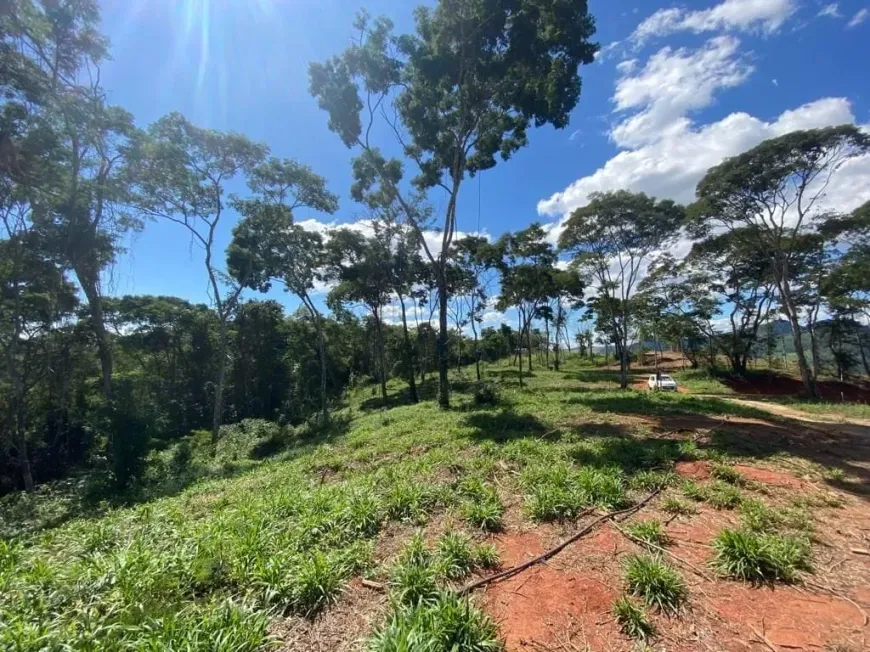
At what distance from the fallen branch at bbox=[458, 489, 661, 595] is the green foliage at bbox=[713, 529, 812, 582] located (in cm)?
89

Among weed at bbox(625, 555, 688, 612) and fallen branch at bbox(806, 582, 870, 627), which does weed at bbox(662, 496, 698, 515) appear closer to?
fallen branch at bbox(806, 582, 870, 627)

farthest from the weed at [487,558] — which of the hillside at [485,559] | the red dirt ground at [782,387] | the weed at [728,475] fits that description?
the red dirt ground at [782,387]

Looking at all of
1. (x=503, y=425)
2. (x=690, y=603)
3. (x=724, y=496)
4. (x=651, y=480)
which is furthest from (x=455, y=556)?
(x=503, y=425)

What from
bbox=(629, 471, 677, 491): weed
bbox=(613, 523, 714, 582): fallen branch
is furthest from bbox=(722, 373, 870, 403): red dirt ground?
bbox=(613, 523, 714, 582): fallen branch

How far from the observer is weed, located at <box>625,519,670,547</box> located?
11.3ft

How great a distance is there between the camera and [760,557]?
9.80ft

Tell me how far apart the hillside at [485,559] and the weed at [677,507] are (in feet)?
0.09

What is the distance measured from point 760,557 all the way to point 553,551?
158cm

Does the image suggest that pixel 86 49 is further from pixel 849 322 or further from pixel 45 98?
pixel 849 322

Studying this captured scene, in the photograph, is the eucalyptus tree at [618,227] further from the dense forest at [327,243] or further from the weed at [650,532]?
the weed at [650,532]

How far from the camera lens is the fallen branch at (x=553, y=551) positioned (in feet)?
9.75

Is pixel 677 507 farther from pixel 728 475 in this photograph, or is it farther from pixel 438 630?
pixel 438 630

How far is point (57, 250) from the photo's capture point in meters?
13.0

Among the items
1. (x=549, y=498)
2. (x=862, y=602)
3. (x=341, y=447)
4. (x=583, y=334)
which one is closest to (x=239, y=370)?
(x=341, y=447)
